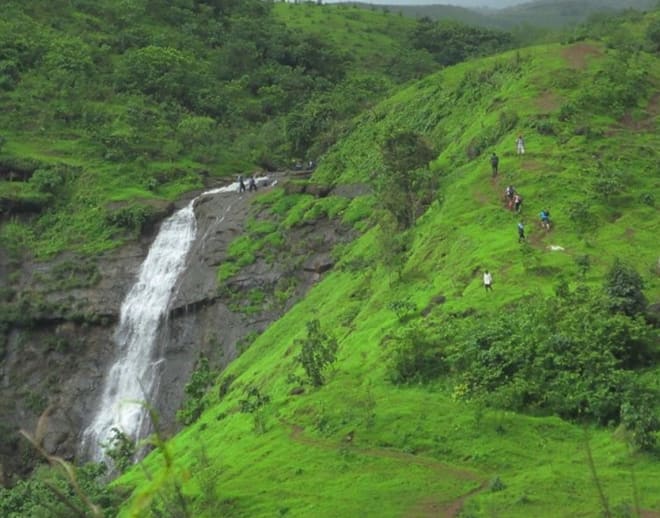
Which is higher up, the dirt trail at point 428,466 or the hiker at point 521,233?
the hiker at point 521,233

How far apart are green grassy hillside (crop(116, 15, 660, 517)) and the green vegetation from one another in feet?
0.21

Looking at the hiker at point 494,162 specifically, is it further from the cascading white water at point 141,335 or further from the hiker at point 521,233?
the cascading white water at point 141,335

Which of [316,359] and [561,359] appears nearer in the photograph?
[561,359]

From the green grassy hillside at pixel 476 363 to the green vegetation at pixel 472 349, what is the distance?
6cm

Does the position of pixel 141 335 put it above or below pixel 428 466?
below

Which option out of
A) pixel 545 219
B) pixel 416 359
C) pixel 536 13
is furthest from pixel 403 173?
pixel 536 13

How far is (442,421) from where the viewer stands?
18125 mm

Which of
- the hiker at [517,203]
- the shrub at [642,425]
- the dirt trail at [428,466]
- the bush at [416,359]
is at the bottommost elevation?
the dirt trail at [428,466]

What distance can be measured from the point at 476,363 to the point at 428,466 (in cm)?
352

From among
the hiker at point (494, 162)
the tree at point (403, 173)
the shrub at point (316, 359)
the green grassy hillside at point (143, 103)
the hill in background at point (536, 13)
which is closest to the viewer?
the shrub at point (316, 359)

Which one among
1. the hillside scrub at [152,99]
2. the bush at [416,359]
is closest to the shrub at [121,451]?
the bush at [416,359]

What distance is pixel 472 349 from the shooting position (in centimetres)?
1975

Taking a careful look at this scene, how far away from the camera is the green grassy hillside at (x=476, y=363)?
15547 mm

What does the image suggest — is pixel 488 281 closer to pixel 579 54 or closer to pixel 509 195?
pixel 509 195
